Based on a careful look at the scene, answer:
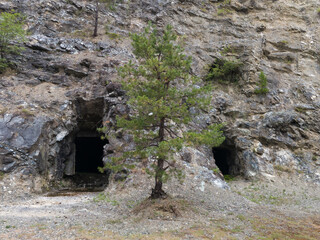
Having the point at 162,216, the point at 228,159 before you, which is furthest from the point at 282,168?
the point at 162,216

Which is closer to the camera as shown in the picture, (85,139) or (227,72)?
(227,72)

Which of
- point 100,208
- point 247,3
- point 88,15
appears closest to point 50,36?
point 88,15

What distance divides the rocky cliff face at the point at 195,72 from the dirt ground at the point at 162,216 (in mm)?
2376

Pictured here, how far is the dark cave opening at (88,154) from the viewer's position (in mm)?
24336

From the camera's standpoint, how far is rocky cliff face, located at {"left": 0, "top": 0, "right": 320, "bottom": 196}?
15609 mm

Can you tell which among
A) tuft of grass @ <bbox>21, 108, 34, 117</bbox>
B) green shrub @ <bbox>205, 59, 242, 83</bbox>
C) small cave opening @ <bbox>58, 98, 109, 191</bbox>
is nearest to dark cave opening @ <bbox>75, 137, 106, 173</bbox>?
small cave opening @ <bbox>58, 98, 109, 191</bbox>

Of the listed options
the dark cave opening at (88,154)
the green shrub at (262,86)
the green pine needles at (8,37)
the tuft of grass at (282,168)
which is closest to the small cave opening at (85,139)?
the dark cave opening at (88,154)

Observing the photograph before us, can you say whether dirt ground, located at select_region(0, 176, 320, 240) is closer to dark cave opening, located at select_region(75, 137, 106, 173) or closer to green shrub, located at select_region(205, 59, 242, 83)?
dark cave opening, located at select_region(75, 137, 106, 173)

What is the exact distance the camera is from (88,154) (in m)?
25.6

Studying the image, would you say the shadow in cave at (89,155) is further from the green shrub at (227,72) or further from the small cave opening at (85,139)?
the green shrub at (227,72)

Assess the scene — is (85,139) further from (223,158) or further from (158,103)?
(158,103)

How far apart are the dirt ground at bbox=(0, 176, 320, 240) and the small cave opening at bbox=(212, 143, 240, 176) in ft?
18.0

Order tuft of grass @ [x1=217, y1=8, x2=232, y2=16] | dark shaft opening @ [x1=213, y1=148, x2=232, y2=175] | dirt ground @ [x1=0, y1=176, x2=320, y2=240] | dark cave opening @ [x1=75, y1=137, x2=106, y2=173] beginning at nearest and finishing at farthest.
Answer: dirt ground @ [x1=0, y1=176, x2=320, y2=240] < dark shaft opening @ [x1=213, y1=148, x2=232, y2=175] < dark cave opening @ [x1=75, y1=137, x2=106, y2=173] < tuft of grass @ [x1=217, y1=8, x2=232, y2=16]

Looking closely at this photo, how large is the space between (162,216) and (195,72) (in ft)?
53.6
